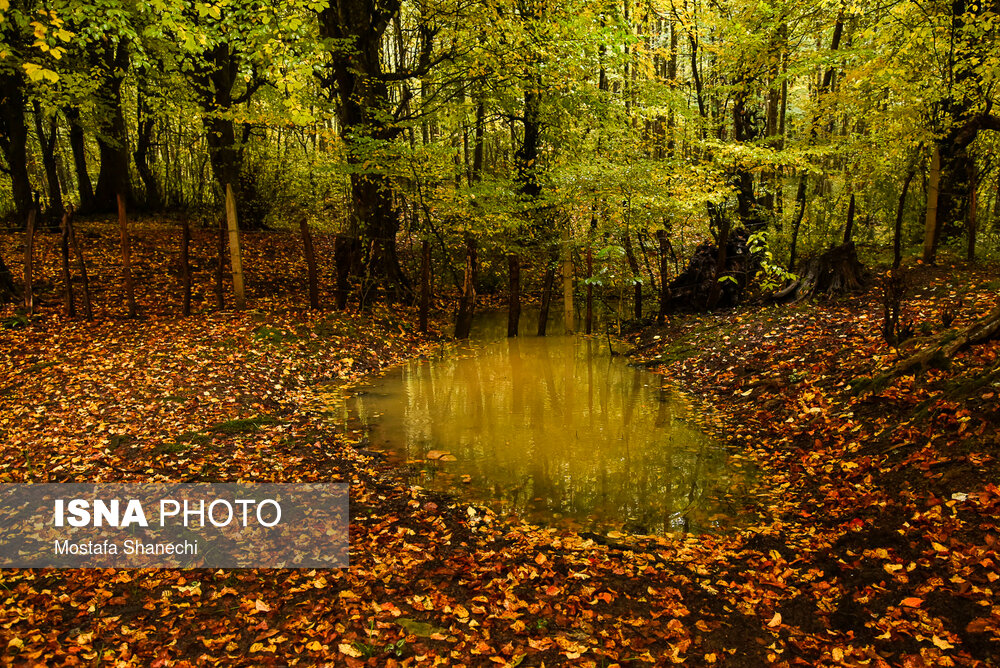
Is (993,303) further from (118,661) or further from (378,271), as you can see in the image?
(378,271)

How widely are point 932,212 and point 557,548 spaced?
34.6 ft

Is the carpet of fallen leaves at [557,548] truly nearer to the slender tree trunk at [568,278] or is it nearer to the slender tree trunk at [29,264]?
the slender tree trunk at [29,264]

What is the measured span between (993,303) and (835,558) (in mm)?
5630

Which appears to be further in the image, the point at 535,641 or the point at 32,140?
the point at 32,140

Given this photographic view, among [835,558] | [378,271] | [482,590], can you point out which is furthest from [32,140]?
[835,558]

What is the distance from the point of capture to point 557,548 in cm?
489

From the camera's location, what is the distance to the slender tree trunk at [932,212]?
10453 mm

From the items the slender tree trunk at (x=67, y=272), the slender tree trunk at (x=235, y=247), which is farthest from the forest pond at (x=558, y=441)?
the slender tree trunk at (x=67, y=272)

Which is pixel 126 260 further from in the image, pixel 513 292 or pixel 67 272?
pixel 513 292

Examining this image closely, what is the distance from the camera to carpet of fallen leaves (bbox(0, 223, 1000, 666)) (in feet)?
11.6

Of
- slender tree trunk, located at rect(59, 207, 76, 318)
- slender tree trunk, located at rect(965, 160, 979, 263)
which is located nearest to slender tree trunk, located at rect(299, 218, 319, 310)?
slender tree trunk, located at rect(59, 207, 76, 318)

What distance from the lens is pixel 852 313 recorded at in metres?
9.61

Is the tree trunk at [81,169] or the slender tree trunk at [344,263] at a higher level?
the tree trunk at [81,169]

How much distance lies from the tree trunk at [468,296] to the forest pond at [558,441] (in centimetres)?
175
